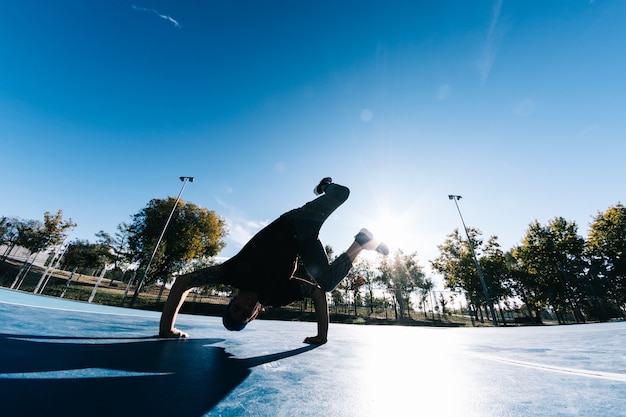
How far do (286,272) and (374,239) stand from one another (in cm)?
120

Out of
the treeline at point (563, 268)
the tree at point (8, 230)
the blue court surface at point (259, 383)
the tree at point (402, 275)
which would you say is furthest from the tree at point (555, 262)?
the tree at point (8, 230)

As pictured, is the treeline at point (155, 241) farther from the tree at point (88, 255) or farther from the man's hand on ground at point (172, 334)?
the man's hand on ground at point (172, 334)

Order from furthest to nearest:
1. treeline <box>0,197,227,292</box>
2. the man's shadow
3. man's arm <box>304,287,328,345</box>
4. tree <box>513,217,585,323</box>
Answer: tree <box>513,217,585,323</box>
treeline <box>0,197,227,292</box>
man's arm <box>304,287,328,345</box>
the man's shadow

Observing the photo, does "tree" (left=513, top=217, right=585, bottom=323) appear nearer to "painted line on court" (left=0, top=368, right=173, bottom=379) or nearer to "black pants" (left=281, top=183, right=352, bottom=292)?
"black pants" (left=281, top=183, right=352, bottom=292)

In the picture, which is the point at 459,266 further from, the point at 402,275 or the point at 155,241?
the point at 155,241

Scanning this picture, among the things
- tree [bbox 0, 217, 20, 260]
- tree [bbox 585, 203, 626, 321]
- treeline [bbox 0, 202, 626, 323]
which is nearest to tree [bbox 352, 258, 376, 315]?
A: treeline [bbox 0, 202, 626, 323]

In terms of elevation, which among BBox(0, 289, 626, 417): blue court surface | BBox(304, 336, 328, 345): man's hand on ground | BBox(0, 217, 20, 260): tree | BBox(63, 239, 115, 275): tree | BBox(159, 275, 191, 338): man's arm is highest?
BBox(0, 217, 20, 260): tree

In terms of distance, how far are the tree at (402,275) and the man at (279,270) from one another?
3807cm

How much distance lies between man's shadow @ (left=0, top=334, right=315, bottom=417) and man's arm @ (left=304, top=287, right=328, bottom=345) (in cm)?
109

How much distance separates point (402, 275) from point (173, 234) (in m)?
33.8

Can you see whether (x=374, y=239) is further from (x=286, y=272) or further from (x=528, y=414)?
(x=528, y=414)

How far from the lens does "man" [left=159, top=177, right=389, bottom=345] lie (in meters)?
2.56

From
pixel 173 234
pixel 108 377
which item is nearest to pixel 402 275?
pixel 173 234

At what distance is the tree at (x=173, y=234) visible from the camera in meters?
23.1
